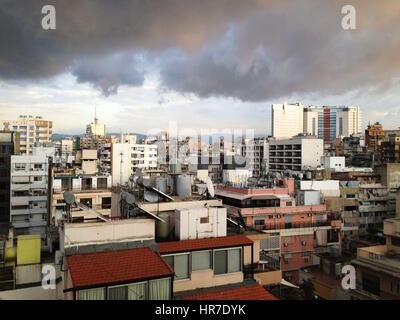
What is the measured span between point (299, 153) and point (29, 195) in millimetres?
42806

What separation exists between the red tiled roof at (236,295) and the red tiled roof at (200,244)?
1.12 metres

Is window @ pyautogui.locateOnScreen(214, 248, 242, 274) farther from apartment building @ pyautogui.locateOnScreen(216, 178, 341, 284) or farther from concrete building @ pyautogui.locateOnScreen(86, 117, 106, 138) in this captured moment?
concrete building @ pyautogui.locateOnScreen(86, 117, 106, 138)

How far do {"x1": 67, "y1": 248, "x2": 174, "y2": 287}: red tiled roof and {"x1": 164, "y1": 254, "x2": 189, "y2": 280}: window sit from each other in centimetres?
63

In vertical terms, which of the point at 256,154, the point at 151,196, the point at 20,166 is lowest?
the point at 151,196

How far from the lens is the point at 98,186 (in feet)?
107

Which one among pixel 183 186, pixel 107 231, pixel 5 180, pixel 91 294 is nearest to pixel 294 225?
pixel 183 186

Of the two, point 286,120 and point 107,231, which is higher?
point 286,120

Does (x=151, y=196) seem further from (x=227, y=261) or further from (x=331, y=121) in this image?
(x=331, y=121)

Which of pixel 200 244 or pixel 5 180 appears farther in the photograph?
pixel 5 180

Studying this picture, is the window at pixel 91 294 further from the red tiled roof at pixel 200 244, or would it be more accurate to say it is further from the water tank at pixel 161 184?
the water tank at pixel 161 184

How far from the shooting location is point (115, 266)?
711cm

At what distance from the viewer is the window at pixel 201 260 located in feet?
27.9

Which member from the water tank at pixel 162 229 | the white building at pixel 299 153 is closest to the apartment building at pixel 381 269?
the water tank at pixel 162 229
